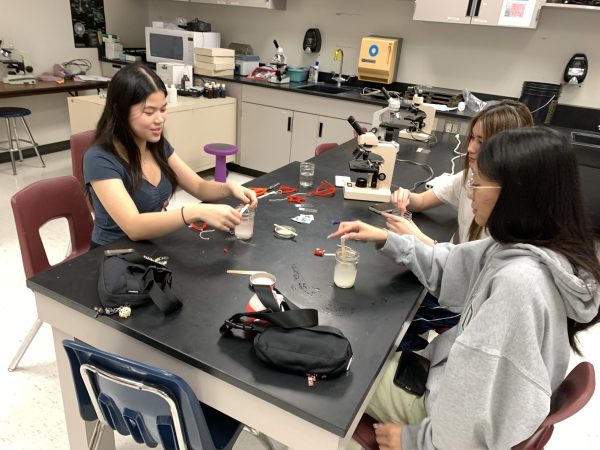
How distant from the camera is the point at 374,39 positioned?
13.3 ft

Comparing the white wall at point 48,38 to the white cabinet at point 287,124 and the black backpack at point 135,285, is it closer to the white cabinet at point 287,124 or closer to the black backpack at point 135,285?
the white cabinet at point 287,124

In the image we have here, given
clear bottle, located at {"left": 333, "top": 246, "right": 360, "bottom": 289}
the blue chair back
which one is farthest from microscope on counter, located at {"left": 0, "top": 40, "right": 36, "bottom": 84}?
clear bottle, located at {"left": 333, "top": 246, "right": 360, "bottom": 289}

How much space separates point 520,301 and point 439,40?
3858 millimetres

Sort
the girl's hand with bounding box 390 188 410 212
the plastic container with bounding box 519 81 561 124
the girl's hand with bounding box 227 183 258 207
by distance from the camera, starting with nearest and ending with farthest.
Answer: the girl's hand with bounding box 227 183 258 207 < the girl's hand with bounding box 390 188 410 212 < the plastic container with bounding box 519 81 561 124

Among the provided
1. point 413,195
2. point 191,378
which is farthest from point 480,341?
point 413,195

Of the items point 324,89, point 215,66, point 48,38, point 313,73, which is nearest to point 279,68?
point 313,73

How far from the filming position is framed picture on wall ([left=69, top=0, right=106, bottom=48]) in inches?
188

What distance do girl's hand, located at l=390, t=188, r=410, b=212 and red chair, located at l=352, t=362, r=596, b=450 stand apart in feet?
3.13

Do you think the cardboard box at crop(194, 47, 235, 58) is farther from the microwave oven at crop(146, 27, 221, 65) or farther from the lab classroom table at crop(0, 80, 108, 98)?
the lab classroom table at crop(0, 80, 108, 98)

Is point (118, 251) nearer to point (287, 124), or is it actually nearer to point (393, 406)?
point (393, 406)

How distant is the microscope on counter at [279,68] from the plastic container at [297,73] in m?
0.05

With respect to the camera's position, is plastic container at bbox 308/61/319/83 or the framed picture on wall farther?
the framed picture on wall

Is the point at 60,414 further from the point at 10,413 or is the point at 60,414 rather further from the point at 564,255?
the point at 564,255

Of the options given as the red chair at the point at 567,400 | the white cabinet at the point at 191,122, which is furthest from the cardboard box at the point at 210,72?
the red chair at the point at 567,400
